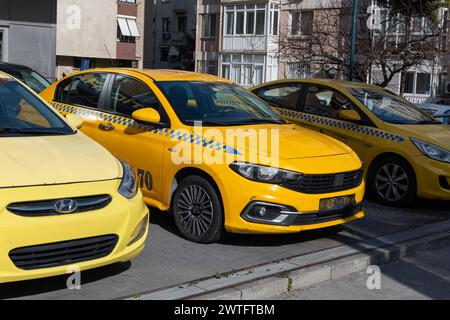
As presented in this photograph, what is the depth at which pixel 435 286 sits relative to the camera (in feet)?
17.2

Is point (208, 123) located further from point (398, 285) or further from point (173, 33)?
point (173, 33)

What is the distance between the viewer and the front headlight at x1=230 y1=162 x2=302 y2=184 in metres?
5.46

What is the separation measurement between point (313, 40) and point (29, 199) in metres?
13.4

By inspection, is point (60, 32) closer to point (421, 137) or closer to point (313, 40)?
point (313, 40)

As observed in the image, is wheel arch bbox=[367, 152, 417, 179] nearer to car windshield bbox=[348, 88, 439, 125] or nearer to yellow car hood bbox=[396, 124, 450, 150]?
yellow car hood bbox=[396, 124, 450, 150]

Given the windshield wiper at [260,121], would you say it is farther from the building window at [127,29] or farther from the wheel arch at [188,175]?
the building window at [127,29]

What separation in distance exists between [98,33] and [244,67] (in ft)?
32.6

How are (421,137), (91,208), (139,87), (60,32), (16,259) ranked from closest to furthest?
(16,259) < (91,208) < (139,87) < (421,137) < (60,32)

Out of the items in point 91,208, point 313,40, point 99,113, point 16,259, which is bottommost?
point 16,259

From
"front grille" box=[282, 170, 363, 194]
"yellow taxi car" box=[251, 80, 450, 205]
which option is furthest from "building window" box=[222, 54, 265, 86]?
"front grille" box=[282, 170, 363, 194]

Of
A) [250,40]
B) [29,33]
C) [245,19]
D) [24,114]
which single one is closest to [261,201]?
[24,114]

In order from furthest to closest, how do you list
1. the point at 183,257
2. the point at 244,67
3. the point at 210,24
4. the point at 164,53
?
1. the point at 164,53
2. the point at 210,24
3. the point at 244,67
4. the point at 183,257

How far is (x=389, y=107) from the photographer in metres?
8.59
